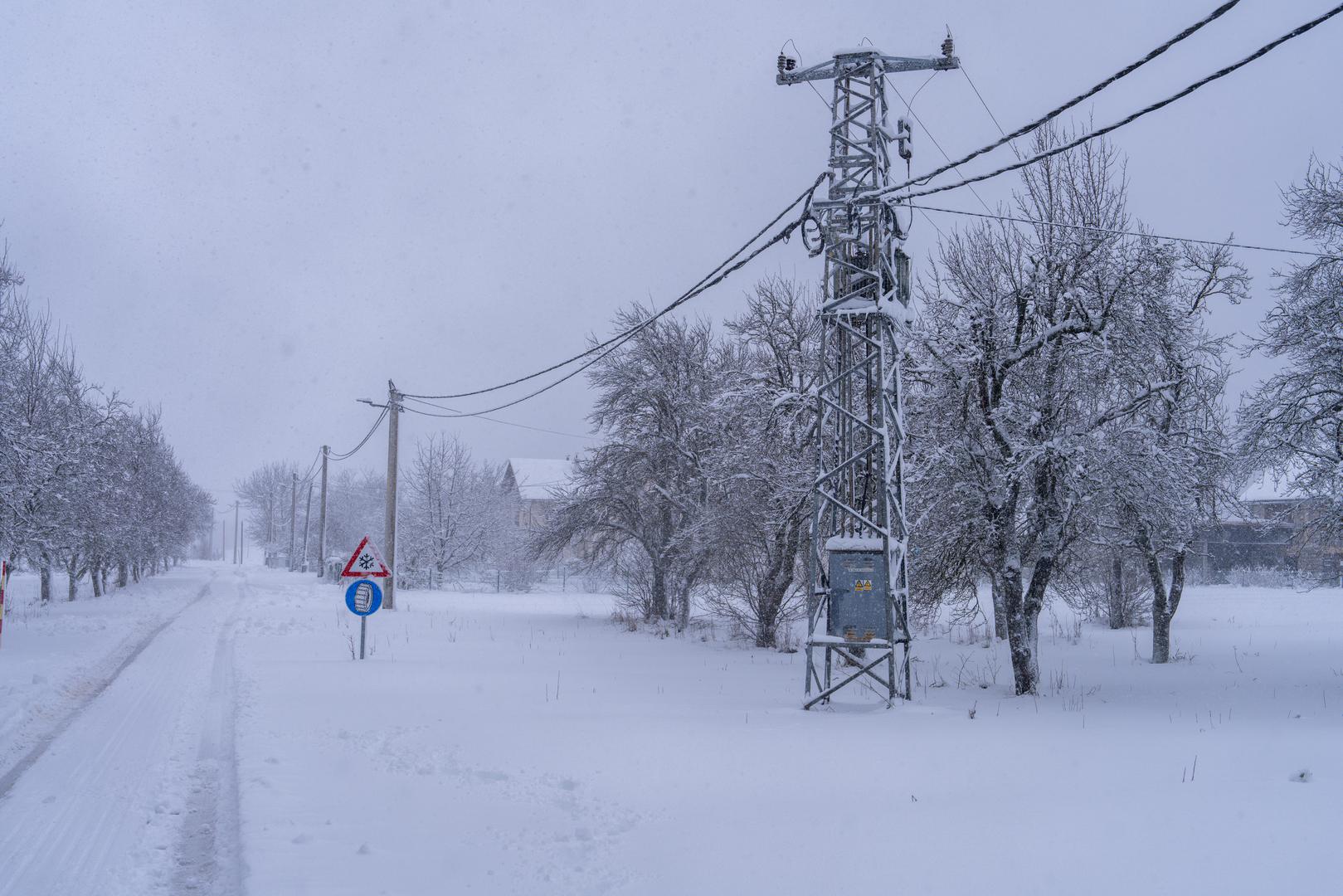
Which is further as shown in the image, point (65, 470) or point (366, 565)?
point (65, 470)

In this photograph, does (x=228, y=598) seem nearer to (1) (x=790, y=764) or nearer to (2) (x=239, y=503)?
(1) (x=790, y=764)

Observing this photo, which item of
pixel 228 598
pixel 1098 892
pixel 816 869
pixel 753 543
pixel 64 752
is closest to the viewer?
pixel 1098 892

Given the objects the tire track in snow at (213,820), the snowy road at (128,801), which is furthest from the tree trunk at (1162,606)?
the snowy road at (128,801)

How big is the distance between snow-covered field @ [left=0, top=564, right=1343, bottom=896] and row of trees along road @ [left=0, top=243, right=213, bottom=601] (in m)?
4.51

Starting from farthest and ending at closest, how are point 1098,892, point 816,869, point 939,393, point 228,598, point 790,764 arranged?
1. point 228,598
2. point 939,393
3. point 790,764
4. point 816,869
5. point 1098,892

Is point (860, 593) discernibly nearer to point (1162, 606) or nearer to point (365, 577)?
point (365, 577)

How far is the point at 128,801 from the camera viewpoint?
21.0 feet

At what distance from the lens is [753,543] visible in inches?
778

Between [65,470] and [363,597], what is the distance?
1279 centimetres

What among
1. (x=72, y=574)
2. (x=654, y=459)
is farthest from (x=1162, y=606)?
(x=72, y=574)

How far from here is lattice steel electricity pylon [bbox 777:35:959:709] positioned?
33.7 feet

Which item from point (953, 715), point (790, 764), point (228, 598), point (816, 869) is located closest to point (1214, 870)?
point (816, 869)

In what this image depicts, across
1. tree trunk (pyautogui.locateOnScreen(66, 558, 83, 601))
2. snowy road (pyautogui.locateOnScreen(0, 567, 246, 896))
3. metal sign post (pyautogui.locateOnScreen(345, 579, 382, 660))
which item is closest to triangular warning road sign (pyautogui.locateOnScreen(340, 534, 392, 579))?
metal sign post (pyautogui.locateOnScreen(345, 579, 382, 660))

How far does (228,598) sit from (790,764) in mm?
32423
